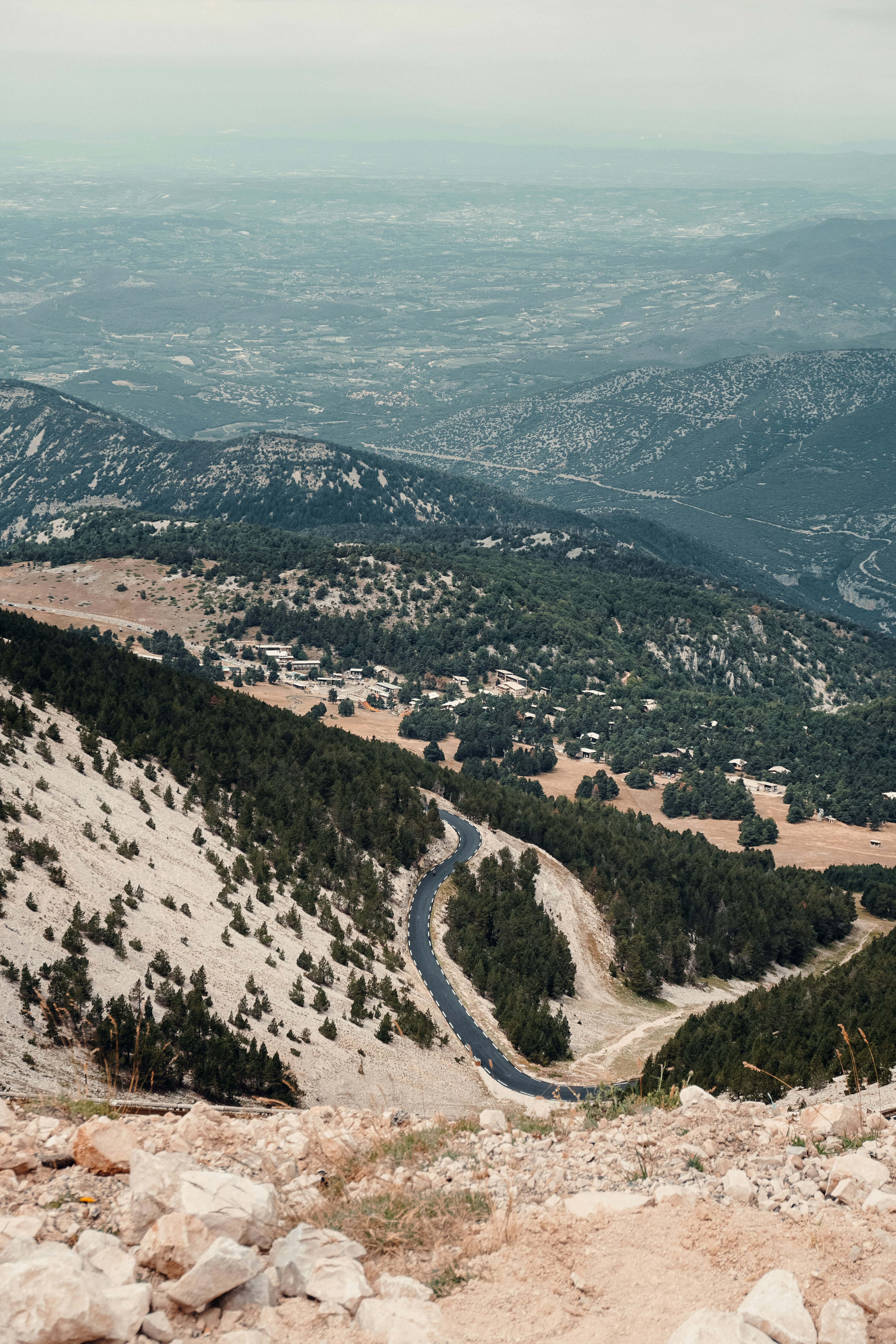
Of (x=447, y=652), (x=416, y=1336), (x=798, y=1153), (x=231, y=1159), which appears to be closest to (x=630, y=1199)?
(x=798, y=1153)

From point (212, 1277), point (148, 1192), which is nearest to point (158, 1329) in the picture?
point (212, 1277)

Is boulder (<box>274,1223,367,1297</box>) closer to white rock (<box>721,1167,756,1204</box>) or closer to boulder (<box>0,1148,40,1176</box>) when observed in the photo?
boulder (<box>0,1148,40,1176</box>)

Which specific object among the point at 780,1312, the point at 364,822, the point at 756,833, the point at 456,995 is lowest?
the point at 756,833

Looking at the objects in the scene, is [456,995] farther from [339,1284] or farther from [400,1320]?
[400,1320]

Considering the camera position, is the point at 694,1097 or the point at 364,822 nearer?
the point at 694,1097

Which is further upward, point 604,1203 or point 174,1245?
point 174,1245

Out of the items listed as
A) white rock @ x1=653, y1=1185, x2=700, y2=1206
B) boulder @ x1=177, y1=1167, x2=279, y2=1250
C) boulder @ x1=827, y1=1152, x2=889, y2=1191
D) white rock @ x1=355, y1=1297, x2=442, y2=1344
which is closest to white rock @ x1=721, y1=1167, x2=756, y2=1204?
white rock @ x1=653, y1=1185, x2=700, y2=1206
